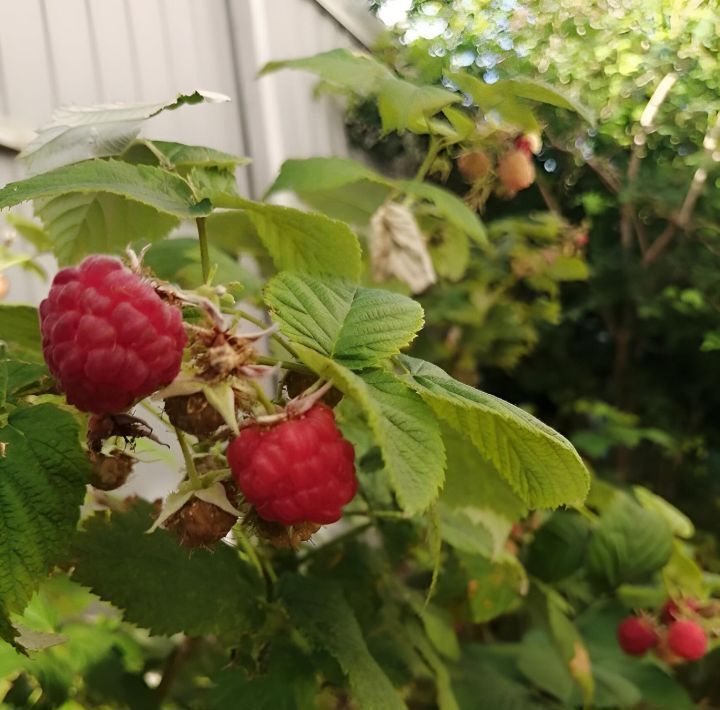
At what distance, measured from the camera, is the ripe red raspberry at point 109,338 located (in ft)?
0.84

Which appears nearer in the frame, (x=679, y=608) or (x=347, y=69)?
(x=347, y=69)

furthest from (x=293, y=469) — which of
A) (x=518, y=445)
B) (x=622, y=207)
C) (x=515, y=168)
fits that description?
(x=622, y=207)

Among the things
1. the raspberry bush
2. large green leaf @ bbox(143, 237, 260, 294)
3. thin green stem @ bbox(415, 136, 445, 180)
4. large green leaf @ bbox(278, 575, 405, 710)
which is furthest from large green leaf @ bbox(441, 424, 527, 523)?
thin green stem @ bbox(415, 136, 445, 180)

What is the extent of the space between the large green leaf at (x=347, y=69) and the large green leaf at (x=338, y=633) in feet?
1.23

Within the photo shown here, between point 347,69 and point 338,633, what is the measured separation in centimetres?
Answer: 42

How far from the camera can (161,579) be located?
17.2 inches

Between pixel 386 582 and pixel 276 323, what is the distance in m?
0.38

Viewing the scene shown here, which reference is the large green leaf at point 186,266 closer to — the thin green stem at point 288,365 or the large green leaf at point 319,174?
the large green leaf at point 319,174

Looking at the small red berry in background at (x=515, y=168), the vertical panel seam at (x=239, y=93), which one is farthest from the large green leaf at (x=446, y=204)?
the vertical panel seam at (x=239, y=93)

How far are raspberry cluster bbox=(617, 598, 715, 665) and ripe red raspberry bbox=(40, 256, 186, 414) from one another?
0.64 metres

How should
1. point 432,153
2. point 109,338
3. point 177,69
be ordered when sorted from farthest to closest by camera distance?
point 177,69, point 432,153, point 109,338

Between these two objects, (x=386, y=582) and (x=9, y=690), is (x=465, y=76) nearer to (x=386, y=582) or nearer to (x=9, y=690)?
(x=386, y=582)

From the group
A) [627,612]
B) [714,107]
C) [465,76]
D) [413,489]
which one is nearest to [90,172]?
[413,489]

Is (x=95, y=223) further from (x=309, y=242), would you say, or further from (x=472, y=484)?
(x=472, y=484)
